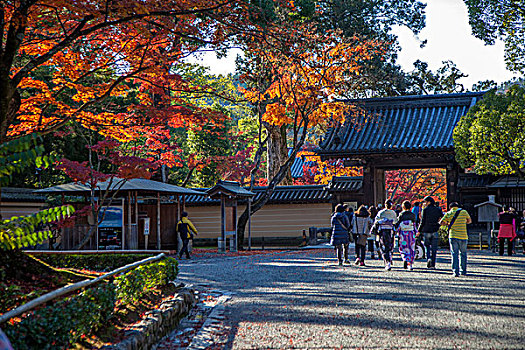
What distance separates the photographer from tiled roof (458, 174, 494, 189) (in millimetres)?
25845

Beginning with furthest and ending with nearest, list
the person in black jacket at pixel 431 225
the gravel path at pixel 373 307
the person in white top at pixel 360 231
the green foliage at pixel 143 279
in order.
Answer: the person in white top at pixel 360 231
the person in black jacket at pixel 431 225
the green foliage at pixel 143 279
the gravel path at pixel 373 307

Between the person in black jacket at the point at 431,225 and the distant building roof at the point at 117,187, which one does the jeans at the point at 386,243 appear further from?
the distant building roof at the point at 117,187

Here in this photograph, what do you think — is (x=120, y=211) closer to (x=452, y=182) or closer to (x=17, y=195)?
(x=17, y=195)

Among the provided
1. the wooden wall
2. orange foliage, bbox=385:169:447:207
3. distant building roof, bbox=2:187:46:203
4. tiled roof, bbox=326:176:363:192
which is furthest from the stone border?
orange foliage, bbox=385:169:447:207

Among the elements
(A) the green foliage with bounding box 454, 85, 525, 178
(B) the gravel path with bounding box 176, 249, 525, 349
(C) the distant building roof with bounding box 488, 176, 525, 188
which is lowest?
(B) the gravel path with bounding box 176, 249, 525, 349

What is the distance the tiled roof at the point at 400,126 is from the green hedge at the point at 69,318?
56.9ft

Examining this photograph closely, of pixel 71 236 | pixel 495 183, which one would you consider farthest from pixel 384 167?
pixel 71 236

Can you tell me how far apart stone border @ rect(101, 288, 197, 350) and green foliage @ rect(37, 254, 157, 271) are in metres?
4.74

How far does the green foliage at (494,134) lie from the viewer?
774 inches

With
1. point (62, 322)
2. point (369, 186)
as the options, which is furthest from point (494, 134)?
point (62, 322)

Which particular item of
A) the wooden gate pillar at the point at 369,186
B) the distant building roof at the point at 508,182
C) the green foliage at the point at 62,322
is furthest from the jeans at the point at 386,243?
the distant building roof at the point at 508,182

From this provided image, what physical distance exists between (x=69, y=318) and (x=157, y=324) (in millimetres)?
1859

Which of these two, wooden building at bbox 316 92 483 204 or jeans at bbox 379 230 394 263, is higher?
wooden building at bbox 316 92 483 204

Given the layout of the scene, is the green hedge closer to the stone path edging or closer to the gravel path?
the stone path edging
